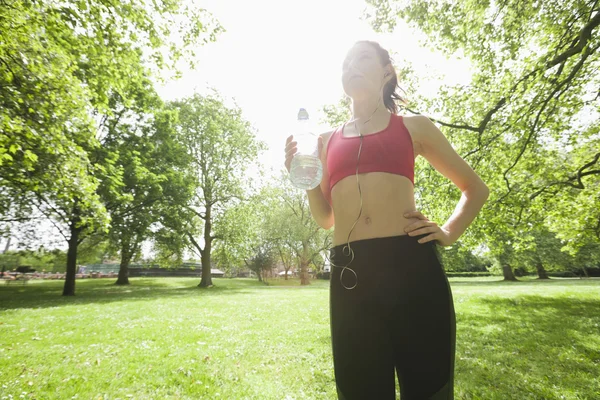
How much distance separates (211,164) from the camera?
30.9m

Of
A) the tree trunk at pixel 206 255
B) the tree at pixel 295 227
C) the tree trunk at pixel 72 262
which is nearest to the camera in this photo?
the tree trunk at pixel 72 262

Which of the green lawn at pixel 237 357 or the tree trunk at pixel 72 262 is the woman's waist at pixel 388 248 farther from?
the tree trunk at pixel 72 262

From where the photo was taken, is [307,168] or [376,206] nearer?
[376,206]

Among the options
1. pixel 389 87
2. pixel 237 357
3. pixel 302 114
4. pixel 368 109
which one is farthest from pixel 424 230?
pixel 237 357

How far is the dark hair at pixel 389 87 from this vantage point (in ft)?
7.26

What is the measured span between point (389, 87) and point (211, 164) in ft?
99.8

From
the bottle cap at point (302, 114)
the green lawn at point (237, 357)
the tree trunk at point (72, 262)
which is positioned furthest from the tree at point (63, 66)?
the tree trunk at point (72, 262)

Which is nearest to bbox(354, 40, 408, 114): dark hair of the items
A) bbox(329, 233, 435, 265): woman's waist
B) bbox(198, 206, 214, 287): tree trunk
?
bbox(329, 233, 435, 265): woman's waist

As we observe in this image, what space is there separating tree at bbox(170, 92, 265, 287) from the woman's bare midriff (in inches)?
1120

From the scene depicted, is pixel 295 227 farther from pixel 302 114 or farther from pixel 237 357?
pixel 302 114

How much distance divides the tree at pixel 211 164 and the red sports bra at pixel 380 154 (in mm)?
28381

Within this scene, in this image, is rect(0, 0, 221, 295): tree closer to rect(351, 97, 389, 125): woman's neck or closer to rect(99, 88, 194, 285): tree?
rect(351, 97, 389, 125): woman's neck

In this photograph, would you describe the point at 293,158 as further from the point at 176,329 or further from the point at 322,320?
the point at 322,320

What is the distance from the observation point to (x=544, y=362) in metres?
6.28
